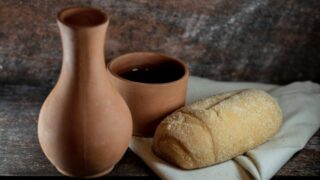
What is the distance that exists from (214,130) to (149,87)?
129 millimetres

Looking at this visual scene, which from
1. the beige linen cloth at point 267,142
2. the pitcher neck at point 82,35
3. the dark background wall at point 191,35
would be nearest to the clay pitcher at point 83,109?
the pitcher neck at point 82,35

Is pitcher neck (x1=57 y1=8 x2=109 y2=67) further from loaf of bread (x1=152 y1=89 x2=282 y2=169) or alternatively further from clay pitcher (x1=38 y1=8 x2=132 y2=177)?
loaf of bread (x1=152 y1=89 x2=282 y2=169)

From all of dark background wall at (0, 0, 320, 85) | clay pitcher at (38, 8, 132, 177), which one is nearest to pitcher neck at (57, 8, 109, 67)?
clay pitcher at (38, 8, 132, 177)

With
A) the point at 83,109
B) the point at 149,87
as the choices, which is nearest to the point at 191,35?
the point at 149,87

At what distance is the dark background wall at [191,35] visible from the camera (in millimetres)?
1104

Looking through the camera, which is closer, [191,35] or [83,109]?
[83,109]

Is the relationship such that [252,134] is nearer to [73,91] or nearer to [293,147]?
[293,147]

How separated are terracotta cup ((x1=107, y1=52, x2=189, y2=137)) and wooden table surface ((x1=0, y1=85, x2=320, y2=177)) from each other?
0.21 ft

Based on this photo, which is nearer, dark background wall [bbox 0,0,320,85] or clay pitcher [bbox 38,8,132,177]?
clay pitcher [bbox 38,8,132,177]

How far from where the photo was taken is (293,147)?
959mm

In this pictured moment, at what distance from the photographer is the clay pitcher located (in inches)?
30.2

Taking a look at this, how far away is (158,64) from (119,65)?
0.07m

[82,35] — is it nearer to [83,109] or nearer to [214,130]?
[83,109]

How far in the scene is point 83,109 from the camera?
2.61ft
